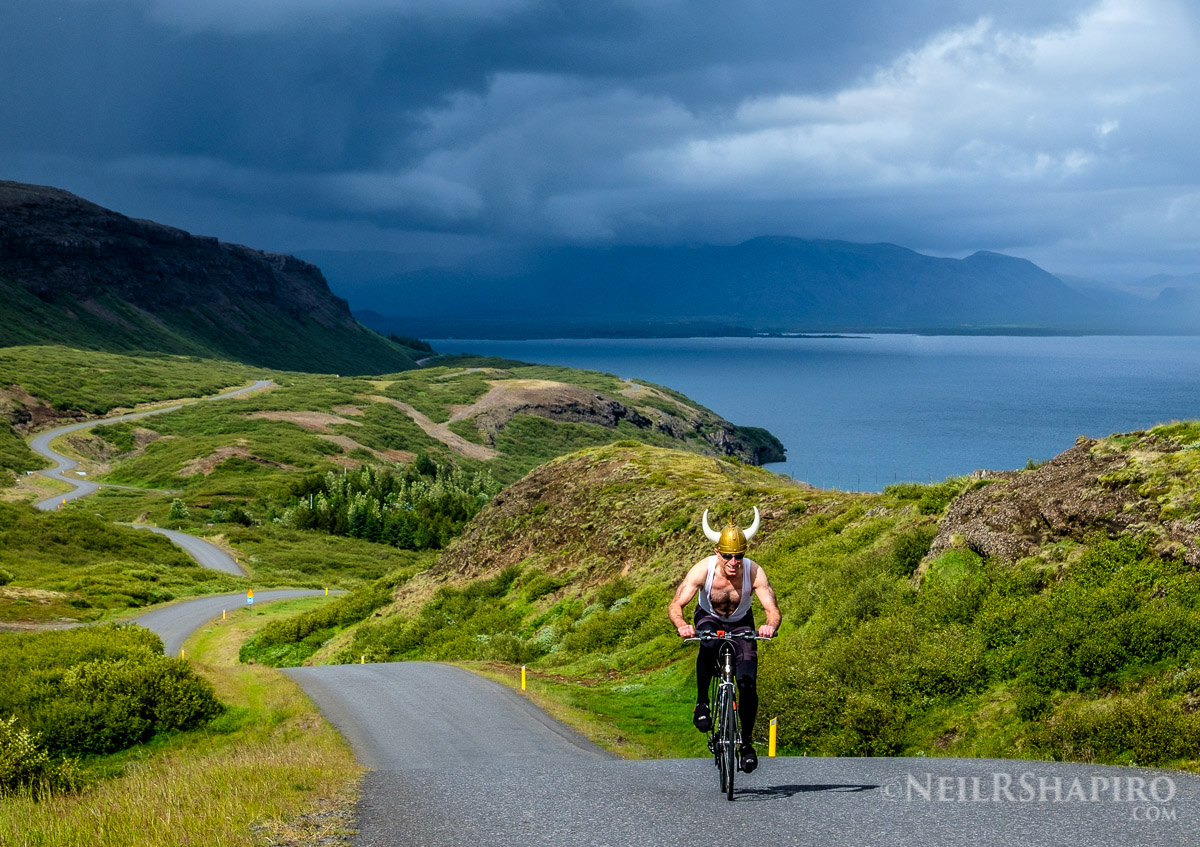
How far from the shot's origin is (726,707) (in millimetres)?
10086

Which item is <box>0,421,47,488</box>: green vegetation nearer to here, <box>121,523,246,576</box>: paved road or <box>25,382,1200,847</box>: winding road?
<box>121,523,246,576</box>: paved road

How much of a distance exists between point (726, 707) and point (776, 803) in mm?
1125

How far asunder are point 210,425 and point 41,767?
558ft

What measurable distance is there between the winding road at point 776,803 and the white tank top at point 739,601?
76.0 inches

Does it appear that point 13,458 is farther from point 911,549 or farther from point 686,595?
point 686,595

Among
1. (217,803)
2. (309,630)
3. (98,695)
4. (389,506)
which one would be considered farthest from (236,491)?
(217,803)

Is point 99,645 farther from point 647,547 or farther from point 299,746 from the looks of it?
point 647,547

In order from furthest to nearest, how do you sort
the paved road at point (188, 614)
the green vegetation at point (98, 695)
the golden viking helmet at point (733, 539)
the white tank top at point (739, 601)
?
1. the paved road at point (188, 614)
2. the green vegetation at point (98, 695)
3. the white tank top at point (739, 601)
4. the golden viking helmet at point (733, 539)

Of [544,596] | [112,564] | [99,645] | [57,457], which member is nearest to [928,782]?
[99,645]

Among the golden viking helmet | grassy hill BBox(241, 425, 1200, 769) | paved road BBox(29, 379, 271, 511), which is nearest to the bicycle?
the golden viking helmet

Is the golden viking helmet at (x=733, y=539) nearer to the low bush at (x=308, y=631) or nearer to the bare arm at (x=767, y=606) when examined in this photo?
the bare arm at (x=767, y=606)

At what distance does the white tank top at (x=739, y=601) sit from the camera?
10.4m

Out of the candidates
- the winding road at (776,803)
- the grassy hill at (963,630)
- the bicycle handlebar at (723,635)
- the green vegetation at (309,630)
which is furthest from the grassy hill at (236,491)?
the bicycle handlebar at (723,635)

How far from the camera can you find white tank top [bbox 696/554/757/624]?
10.4 m
